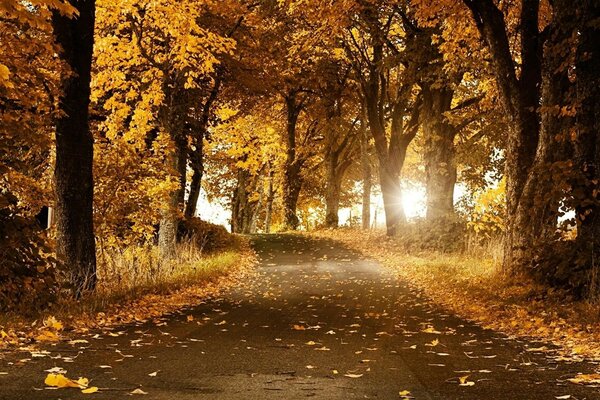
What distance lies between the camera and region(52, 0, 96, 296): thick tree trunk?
436 inches

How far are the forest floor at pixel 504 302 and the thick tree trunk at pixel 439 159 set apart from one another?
3.58 metres

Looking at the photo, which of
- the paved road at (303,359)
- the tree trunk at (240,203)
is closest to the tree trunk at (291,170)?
the tree trunk at (240,203)

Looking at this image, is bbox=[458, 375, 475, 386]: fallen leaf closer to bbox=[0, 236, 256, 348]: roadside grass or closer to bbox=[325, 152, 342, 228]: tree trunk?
bbox=[0, 236, 256, 348]: roadside grass

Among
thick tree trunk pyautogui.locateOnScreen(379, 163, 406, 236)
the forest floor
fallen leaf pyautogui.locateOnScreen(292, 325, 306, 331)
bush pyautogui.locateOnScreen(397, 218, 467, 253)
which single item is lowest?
fallen leaf pyautogui.locateOnScreen(292, 325, 306, 331)

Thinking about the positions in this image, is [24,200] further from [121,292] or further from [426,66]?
[426,66]

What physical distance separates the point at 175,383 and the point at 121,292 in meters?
6.23

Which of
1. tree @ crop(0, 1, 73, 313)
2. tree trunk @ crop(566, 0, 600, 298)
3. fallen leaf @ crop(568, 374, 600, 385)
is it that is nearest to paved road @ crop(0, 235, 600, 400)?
fallen leaf @ crop(568, 374, 600, 385)

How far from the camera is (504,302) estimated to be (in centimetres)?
1141

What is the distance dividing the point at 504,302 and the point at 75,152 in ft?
25.8

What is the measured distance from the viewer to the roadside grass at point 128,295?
8398mm

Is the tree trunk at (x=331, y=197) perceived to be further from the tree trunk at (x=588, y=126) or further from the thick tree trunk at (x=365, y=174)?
the tree trunk at (x=588, y=126)

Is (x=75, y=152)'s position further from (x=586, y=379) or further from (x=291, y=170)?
(x=291, y=170)

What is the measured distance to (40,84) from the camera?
34.4ft

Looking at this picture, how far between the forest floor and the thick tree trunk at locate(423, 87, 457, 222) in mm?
3575
